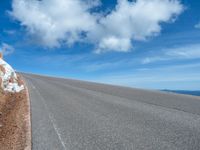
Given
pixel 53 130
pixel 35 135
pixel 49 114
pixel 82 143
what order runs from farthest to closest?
pixel 49 114
pixel 53 130
pixel 35 135
pixel 82 143

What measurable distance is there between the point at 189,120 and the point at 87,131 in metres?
4.12

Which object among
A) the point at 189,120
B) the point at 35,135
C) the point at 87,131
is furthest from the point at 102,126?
the point at 189,120

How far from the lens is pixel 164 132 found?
341 inches

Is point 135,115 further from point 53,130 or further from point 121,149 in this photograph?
point 121,149

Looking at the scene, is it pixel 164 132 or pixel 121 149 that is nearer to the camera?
pixel 121 149

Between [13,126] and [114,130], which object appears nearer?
[114,130]

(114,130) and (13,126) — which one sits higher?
(114,130)

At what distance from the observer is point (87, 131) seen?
905cm

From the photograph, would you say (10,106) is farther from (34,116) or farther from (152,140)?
(152,140)

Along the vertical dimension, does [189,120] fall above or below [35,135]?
above

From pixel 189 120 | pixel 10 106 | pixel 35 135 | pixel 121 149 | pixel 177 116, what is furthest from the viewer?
pixel 10 106

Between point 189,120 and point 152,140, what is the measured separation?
3.51 meters

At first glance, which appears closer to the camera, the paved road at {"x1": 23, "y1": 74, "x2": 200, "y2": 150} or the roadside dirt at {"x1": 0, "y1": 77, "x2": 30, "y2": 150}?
the paved road at {"x1": 23, "y1": 74, "x2": 200, "y2": 150}

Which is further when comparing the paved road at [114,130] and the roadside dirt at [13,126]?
the roadside dirt at [13,126]
